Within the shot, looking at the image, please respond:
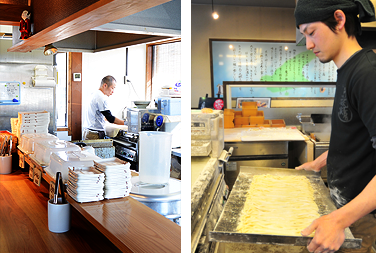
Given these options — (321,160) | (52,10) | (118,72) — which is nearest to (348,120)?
(321,160)

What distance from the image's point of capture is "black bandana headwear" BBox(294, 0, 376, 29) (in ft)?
3.01

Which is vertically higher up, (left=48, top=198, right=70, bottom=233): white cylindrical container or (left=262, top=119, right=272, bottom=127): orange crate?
(left=262, top=119, right=272, bottom=127): orange crate

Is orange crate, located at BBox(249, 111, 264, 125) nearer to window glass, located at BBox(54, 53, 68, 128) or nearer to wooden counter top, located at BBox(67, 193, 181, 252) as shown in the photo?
wooden counter top, located at BBox(67, 193, 181, 252)

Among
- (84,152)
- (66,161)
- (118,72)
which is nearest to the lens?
(66,161)

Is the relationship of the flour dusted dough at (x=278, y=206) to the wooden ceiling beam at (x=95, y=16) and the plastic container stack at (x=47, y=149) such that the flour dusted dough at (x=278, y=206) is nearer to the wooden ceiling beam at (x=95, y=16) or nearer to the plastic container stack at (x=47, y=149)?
the wooden ceiling beam at (x=95, y=16)

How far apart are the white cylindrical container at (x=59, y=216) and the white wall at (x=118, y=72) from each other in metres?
3.28

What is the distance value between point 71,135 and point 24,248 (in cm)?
318

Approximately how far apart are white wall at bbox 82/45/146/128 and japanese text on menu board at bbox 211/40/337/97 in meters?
3.81

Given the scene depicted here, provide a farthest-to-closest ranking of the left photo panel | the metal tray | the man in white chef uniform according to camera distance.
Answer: the man in white chef uniform
the left photo panel
the metal tray

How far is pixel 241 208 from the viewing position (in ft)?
3.82

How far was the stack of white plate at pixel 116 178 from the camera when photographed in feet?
4.76

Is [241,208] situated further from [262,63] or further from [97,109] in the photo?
[97,109]

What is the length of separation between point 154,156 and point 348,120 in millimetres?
864

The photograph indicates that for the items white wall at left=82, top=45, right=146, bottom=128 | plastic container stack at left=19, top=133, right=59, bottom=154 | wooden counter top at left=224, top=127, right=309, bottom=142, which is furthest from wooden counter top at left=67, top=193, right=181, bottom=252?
white wall at left=82, top=45, right=146, bottom=128
